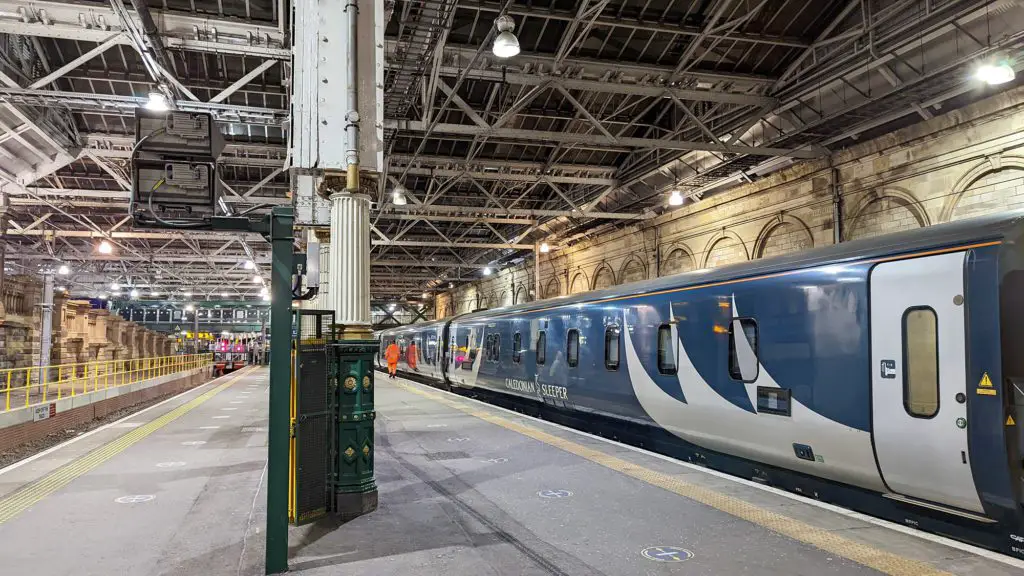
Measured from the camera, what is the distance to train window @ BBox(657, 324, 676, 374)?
9.55 meters

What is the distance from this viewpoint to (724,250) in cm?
2034

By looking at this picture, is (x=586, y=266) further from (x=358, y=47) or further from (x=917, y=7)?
(x=358, y=47)

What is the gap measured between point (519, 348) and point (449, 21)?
818 cm

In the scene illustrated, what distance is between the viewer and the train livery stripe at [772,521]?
15.1ft

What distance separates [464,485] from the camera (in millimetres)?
7395

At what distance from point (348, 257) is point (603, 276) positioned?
2152 cm

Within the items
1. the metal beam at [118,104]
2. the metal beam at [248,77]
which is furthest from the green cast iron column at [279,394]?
the metal beam at [118,104]

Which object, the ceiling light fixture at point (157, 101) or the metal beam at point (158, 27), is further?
the ceiling light fixture at point (157, 101)

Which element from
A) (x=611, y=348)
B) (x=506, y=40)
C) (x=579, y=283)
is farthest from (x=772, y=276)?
(x=579, y=283)

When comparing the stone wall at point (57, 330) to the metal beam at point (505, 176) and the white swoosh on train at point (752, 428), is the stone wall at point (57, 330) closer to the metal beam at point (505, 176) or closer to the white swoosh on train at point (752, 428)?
the metal beam at point (505, 176)

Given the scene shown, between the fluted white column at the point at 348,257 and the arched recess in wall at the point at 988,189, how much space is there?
11.7 metres

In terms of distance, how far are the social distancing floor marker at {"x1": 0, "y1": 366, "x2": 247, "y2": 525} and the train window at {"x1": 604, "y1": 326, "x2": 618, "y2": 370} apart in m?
8.10

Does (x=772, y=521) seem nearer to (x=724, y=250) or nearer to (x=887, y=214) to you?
(x=887, y=214)

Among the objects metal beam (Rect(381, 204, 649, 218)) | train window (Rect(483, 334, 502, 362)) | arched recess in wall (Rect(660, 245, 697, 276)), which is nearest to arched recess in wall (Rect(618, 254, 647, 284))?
arched recess in wall (Rect(660, 245, 697, 276))
